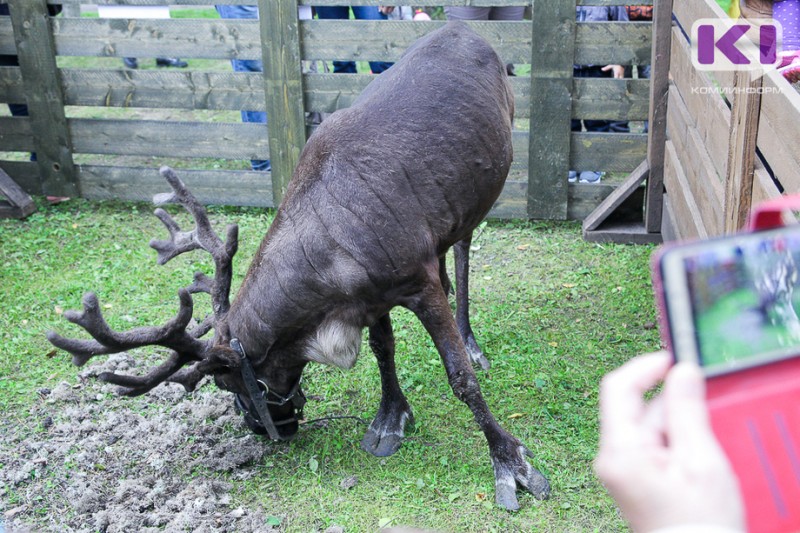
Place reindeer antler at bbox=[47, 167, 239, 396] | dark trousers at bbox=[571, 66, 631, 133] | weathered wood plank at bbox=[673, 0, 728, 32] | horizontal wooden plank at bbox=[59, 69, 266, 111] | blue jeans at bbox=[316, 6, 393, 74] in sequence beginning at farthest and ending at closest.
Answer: blue jeans at bbox=[316, 6, 393, 74]
dark trousers at bbox=[571, 66, 631, 133]
horizontal wooden plank at bbox=[59, 69, 266, 111]
weathered wood plank at bbox=[673, 0, 728, 32]
reindeer antler at bbox=[47, 167, 239, 396]

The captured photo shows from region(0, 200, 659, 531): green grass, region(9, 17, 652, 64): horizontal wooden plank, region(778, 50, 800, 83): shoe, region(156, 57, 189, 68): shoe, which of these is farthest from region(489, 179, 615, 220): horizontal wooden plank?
region(156, 57, 189, 68): shoe

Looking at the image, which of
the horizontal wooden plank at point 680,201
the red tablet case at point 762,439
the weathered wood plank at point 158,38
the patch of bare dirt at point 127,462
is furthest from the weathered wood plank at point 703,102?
the weathered wood plank at point 158,38

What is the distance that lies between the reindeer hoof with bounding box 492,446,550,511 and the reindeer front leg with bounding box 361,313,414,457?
2.01 feet

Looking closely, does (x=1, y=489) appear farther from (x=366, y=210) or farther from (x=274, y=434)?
(x=366, y=210)

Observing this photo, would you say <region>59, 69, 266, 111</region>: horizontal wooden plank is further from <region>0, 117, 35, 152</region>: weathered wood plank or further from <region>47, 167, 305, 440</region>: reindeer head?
<region>47, 167, 305, 440</region>: reindeer head

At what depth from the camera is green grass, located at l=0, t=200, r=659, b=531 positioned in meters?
3.79

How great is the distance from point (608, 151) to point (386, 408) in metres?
3.19

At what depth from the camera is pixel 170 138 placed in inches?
281

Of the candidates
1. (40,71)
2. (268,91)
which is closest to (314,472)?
(268,91)

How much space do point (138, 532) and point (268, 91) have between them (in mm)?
4095

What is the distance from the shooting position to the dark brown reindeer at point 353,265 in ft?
11.7

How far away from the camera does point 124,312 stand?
561cm

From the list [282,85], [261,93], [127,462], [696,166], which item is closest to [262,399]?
[127,462]

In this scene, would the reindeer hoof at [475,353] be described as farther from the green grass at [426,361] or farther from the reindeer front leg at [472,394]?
the reindeer front leg at [472,394]
